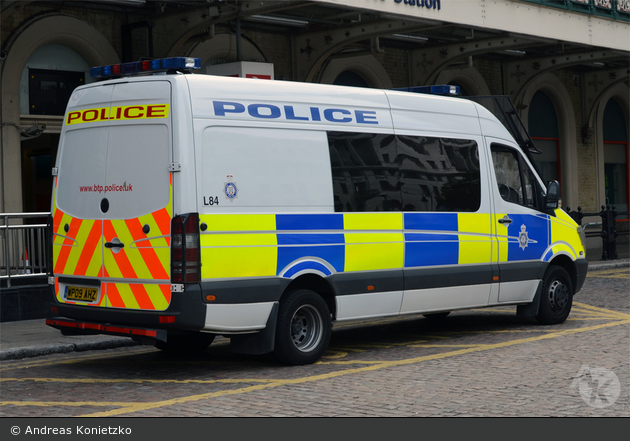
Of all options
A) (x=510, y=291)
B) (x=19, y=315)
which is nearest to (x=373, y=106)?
(x=510, y=291)

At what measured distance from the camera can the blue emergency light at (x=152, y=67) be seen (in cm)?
777

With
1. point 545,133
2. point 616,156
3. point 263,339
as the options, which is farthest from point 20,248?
point 616,156

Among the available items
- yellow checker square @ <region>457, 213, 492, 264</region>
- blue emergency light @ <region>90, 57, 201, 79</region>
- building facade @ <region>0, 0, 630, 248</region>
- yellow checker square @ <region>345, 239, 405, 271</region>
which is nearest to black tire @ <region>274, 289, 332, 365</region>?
yellow checker square @ <region>345, 239, 405, 271</region>

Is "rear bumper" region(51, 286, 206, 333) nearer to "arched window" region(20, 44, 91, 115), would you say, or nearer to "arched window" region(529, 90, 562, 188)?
"arched window" region(20, 44, 91, 115)

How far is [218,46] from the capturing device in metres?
17.9

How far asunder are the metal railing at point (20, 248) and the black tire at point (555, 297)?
6.59 meters

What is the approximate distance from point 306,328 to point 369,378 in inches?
41.7

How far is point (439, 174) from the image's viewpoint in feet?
31.6

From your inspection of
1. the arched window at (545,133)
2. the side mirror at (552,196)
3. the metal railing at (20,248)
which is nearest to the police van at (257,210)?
the side mirror at (552,196)

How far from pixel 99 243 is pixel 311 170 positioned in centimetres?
202

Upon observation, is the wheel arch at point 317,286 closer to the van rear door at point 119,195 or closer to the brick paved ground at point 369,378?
the brick paved ground at point 369,378

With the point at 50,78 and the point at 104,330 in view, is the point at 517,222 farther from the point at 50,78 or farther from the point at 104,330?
the point at 50,78

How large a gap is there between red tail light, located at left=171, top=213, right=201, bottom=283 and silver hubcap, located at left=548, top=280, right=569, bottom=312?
16.7ft
